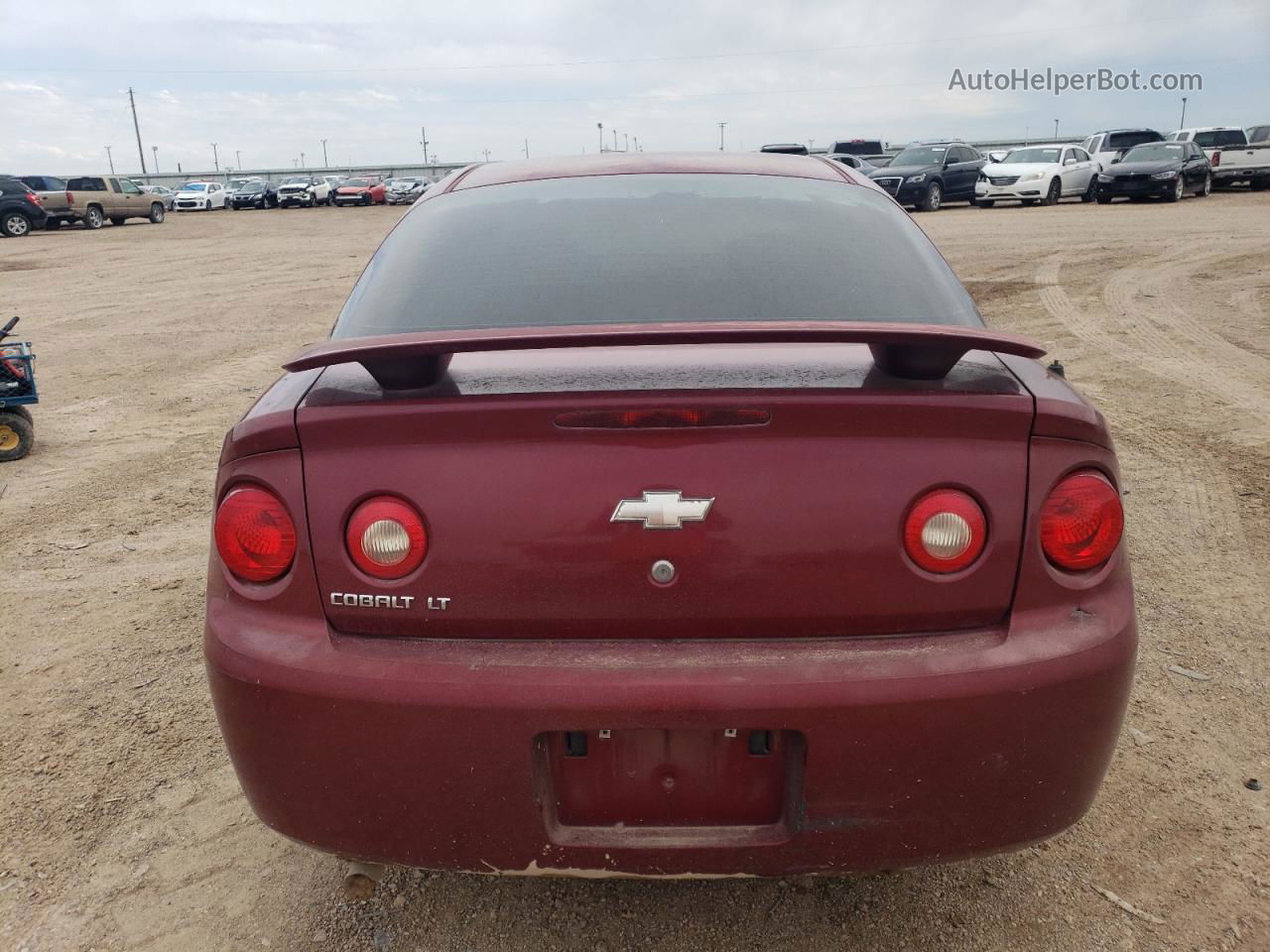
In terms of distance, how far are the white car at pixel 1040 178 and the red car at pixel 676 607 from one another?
25993 millimetres

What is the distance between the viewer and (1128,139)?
29.1 meters

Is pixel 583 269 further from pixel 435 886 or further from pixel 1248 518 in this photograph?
pixel 1248 518

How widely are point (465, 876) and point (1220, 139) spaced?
35.5 meters

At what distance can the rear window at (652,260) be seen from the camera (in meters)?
2.39

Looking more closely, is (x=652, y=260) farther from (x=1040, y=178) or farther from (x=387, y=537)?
(x=1040, y=178)

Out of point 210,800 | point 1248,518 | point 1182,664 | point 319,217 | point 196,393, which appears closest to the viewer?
point 210,800

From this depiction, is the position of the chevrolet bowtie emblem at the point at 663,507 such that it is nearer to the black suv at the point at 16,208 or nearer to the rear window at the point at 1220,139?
the black suv at the point at 16,208

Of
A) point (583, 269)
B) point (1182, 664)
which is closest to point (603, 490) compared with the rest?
point (583, 269)

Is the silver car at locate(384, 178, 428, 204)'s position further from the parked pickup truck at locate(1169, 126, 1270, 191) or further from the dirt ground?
the dirt ground

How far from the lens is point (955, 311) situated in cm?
250

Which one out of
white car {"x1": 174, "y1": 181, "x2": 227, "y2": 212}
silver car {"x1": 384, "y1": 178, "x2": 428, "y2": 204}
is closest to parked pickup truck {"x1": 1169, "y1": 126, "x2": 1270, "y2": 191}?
silver car {"x1": 384, "y1": 178, "x2": 428, "y2": 204}

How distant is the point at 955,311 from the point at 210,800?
2.43 meters

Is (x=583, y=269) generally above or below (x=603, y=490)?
above

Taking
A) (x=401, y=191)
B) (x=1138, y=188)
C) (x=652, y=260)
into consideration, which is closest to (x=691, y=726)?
(x=652, y=260)
